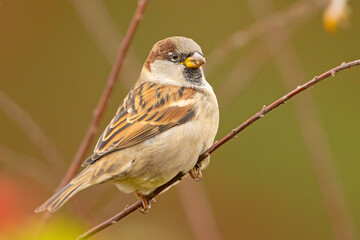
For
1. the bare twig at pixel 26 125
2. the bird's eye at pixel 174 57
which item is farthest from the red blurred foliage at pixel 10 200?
the bird's eye at pixel 174 57

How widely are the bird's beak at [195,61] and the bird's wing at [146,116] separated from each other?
0.12 metres

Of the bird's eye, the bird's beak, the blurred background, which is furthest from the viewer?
the blurred background

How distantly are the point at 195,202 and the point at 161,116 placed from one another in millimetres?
561

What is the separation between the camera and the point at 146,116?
10.3ft

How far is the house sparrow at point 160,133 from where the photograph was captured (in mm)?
2906

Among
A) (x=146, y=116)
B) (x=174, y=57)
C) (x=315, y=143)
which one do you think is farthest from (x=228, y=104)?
(x=146, y=116)

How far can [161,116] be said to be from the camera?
3.12 meters

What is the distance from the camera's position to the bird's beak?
319 centimetres

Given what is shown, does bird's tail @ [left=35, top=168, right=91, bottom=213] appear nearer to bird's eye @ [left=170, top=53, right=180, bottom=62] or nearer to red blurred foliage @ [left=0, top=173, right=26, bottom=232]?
red blurred foliage @ [left=0, top=173, right=26, bottom=232]

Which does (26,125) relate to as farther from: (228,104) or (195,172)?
(228,104)

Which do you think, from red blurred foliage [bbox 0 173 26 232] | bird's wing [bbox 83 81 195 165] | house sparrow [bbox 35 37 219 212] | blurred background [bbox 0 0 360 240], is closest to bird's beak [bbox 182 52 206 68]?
house sparrow [bbox 35 37 219 212]

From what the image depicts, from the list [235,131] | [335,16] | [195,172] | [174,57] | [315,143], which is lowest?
[315,143]

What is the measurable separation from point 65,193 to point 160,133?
57cm

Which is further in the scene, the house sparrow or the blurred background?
the blurred background
